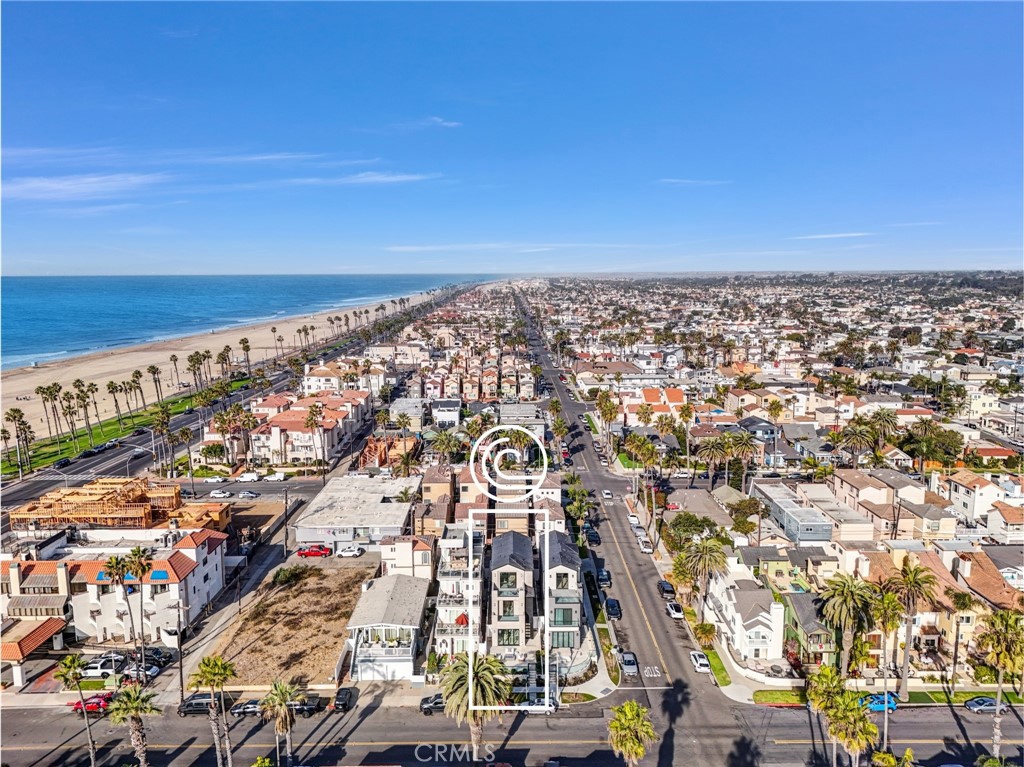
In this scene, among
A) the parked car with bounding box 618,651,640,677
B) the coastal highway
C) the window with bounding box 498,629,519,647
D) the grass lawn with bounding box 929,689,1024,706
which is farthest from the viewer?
the coastal highway

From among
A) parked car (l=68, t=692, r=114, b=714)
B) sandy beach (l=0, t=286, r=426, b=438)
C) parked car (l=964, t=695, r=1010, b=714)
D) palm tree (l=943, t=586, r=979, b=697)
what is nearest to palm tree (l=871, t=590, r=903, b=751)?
parked car (l=964, t=695, r=1010, b=714)

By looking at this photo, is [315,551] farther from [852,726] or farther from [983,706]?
[983,706]

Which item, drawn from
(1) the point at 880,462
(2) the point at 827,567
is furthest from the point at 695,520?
(1) the point at 880,462

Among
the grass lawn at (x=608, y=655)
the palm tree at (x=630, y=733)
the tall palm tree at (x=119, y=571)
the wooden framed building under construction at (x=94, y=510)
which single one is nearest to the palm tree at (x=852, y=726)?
the palm tree at (x=630, y=733)

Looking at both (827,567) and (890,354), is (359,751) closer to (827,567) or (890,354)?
(827,567)

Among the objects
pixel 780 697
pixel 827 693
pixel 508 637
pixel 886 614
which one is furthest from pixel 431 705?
pixel 886 614

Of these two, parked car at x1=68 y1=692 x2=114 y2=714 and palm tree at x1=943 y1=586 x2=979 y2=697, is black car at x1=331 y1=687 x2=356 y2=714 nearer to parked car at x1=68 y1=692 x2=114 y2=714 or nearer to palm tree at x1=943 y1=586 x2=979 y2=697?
parked car at x1=68 y1=692 x2=114 y2=714
